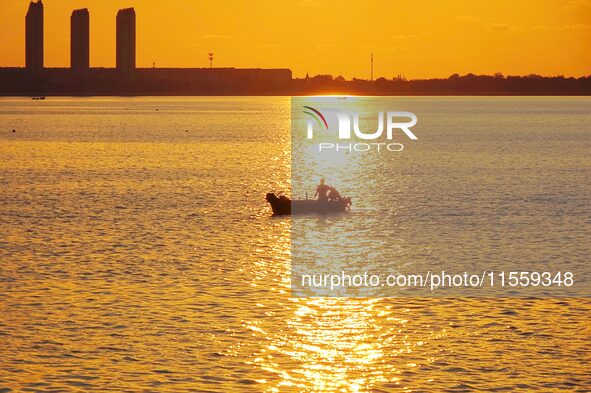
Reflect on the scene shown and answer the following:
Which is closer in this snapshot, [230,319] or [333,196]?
[230,319]

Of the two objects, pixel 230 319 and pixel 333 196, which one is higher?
pixel 333 196

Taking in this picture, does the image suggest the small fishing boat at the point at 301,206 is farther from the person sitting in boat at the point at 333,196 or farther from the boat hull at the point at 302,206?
the person sitting in boat at the point at 333,196

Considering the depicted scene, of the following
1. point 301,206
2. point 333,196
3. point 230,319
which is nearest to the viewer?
point 230,319

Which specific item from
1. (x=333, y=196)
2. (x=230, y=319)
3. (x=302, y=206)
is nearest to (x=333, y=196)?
(x=333, y=196)

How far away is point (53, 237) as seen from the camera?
57469 millimetres

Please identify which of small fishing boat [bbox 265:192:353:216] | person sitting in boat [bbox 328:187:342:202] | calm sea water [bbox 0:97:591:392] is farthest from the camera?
person sitting in boat [bbox 328:187:342:202]

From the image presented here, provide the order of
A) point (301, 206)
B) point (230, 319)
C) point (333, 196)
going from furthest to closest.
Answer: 1. point (333, 196)
2. point (301, 206)
3. point (230, 319)

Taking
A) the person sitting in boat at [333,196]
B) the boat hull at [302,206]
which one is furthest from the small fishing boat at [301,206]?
the person sitting in boat at [333,196]

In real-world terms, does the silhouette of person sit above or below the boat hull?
above

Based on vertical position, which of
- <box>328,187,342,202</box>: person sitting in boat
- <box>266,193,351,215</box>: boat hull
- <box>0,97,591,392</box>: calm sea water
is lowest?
<box>0,97,591,392</box>: calm sea water

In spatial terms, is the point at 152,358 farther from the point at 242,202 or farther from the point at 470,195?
the point at 470,195

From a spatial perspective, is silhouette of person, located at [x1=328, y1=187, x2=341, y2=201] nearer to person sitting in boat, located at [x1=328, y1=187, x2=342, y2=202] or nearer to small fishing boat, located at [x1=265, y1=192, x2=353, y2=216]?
person sitting in boat, located at [x1=328, y1=187, x2=342, y2=202]

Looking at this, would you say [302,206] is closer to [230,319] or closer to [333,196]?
[333,196]

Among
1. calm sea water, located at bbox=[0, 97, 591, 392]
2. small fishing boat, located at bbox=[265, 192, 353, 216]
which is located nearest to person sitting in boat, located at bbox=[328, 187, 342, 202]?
small fishing boat, located at bbox=[265, 192, 353, 216]
